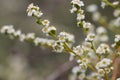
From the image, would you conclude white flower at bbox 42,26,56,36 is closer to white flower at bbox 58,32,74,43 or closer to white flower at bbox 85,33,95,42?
white flower at bbox 58,32,74,43

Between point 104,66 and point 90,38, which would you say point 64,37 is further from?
point 104,66

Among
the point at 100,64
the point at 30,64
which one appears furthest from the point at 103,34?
the point at 30,64

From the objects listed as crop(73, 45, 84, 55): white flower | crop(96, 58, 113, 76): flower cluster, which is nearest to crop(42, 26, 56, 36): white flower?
crop(73, 45, 84, 55): white flower

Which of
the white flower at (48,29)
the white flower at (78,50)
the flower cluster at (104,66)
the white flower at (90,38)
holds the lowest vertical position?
the flower cluster at (104,66)

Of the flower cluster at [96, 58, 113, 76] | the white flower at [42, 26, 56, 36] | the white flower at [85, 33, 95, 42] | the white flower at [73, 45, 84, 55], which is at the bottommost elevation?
the flower cluster at [96, 58, 113, 76]

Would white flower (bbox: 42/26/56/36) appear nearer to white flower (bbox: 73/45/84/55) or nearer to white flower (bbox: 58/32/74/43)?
white flower (bbox: 58/32/74/43)

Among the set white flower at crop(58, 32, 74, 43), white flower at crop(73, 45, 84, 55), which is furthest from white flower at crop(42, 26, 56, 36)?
white flower at crop(73, 45, 84, 55)

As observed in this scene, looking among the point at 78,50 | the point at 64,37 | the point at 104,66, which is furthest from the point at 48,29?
the point at 104,66

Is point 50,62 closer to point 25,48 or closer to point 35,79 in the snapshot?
point 25,48

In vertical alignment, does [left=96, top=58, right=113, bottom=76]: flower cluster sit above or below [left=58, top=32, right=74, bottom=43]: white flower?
below

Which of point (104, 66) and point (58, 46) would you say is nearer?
Result: point (104, 66)

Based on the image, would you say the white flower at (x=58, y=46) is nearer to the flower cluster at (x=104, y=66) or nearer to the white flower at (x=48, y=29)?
the white flower at (x=48, y=29)

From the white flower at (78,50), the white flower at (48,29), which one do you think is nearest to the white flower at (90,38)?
the white flower at (78,50)
